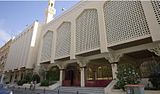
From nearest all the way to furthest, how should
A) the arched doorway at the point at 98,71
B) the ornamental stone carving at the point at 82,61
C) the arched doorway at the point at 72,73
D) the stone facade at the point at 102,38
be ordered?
the stone facade at the point at 102,38, the ornamental stone carving at the point at 82,61, the arched doorway at the point at 98,71, the arched doorway at the point at 72,73

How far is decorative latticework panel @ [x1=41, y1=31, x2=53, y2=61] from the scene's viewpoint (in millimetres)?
21828

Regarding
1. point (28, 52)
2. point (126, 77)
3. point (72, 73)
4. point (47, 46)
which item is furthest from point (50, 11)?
point (126, 77)

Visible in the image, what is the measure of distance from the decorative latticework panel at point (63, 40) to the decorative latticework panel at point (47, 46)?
238 cm

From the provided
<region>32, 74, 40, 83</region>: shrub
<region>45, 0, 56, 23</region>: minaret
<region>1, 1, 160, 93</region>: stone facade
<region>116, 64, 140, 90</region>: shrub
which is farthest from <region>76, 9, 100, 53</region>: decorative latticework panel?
<region>45, 0, 56, 23</region>: minaret

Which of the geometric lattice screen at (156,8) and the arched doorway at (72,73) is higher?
the geometric lattice screen at (156,8)

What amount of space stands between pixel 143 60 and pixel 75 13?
1055 cm

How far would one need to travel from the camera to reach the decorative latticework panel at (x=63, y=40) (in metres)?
18.4

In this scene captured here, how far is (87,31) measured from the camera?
15977 millimetres

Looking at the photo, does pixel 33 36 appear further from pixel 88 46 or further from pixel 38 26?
pixel 88 46

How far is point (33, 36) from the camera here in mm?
29250

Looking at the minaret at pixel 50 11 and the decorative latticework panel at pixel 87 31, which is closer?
the decorative latticework panel at pixel 87 31

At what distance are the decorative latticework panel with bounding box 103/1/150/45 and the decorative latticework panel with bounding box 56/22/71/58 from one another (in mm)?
6288

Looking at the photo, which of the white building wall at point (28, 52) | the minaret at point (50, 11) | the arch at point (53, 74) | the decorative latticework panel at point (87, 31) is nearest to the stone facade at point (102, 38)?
the decorative latticework panel at point (87, 31)

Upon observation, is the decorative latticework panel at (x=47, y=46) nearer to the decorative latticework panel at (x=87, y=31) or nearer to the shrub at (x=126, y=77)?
the decorative latticework panel at (x=87, y=31)
